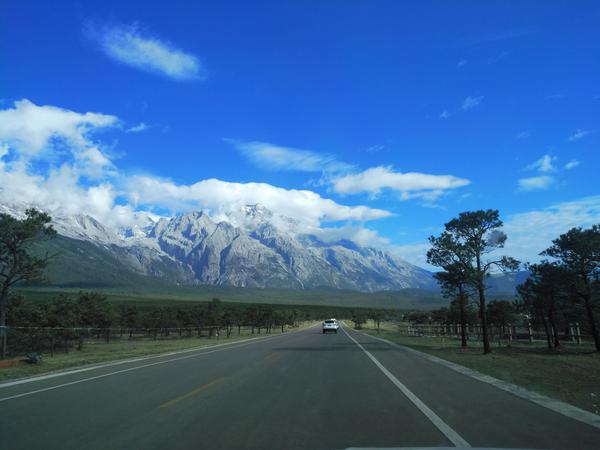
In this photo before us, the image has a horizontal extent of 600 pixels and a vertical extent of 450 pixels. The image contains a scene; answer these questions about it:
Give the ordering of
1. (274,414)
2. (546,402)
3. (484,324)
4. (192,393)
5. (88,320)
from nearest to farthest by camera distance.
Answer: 1. (274,414)
2. (546,402)
3. (192,393)
4. (484,324)
5. (88,320)

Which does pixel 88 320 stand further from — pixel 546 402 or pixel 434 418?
pixel 434 418

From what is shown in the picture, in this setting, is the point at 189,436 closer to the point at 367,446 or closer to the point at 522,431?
the point at 367,446

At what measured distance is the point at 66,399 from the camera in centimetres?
1121

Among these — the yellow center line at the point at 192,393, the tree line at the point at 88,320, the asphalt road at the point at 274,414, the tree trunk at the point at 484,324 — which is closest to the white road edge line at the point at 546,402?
the asphalt road at the point at 274,414

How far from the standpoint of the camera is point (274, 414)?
9.17 meters

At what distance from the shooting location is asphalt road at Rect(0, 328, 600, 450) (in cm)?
723

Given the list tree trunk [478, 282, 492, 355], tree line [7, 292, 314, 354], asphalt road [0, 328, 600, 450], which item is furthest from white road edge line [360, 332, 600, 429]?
tree line [7, 292, 314, 354]

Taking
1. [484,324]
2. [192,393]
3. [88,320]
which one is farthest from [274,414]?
[88,320]

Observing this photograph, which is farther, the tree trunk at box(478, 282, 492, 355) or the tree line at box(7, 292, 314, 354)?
the tree line at box(7, 292, 314, 354)

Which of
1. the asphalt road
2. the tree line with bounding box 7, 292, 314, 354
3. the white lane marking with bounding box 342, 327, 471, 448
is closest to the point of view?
the white lane marking with bounding box 342, 327, 471, 448

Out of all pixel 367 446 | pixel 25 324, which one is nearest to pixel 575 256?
pixel 367 446

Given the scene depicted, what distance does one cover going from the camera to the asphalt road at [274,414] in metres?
7.23

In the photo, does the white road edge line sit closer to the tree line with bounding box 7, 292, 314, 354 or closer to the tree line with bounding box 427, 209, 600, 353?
the tree line with bounding box 427, 209, 600, 353

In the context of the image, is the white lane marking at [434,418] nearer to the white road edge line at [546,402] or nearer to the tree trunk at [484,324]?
the white road edge line at [546,402]
